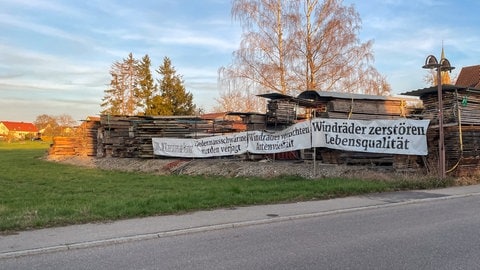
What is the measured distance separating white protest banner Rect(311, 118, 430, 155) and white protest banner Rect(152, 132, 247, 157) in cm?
436

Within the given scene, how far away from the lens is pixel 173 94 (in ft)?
192

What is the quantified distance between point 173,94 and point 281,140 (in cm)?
4211

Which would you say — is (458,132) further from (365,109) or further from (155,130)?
(155,130)

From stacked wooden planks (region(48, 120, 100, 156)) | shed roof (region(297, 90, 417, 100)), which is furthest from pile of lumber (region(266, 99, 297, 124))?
stacked wooden planks (region(48, 120, 100, 156))

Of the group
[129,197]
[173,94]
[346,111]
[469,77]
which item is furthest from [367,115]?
[173,94]

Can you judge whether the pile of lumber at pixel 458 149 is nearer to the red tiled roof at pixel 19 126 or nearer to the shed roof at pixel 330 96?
the shed roof at pixel 330 96

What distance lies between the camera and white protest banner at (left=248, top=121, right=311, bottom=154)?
16906 millimetres

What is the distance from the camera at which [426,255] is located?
6.07 metres

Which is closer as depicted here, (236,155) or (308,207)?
(308,207)

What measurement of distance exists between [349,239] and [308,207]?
335 centimetres

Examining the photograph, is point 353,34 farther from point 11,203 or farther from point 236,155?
point 11,203

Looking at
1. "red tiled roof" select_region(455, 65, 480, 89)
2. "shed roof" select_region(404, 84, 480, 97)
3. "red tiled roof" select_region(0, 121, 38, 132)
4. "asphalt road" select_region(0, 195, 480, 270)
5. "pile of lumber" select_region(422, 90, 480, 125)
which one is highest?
"red tiled roof" select_region(455, 65, 480, 89)

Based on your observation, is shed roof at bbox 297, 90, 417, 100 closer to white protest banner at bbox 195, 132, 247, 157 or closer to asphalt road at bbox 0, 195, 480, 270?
white protest banner at bbox 195, 132, 247, 157

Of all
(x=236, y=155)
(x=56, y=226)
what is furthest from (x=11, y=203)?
(x=236, y=155)
